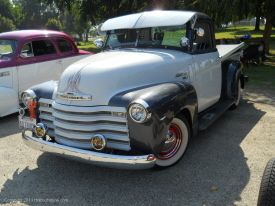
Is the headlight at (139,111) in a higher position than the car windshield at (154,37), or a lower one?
lower

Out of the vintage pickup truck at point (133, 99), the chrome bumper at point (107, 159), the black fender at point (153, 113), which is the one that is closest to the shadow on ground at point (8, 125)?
the vintage pickup truck at point (133, 99)

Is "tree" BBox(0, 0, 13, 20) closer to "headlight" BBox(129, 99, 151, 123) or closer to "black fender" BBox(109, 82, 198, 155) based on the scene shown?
"black fender" BBox(109, 82, 198, 155)

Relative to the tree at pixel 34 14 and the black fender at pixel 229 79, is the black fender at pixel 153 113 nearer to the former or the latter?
the black fender at pixel 229 79

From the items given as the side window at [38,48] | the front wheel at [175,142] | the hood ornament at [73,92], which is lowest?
the front wheel at [175,142]

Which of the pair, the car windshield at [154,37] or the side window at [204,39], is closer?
the car windshield at [154,37]

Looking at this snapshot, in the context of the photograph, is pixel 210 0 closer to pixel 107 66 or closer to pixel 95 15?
pixel 107 66

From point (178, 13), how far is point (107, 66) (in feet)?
5.89

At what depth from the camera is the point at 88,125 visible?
3.50 m

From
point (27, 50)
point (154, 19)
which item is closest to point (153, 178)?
point (154, 19)

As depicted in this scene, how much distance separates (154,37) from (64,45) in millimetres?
3861

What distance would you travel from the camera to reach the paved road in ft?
10.9

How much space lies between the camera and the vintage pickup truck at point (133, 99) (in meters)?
3.34

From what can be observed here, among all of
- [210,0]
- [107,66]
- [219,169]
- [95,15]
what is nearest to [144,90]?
[107,66]

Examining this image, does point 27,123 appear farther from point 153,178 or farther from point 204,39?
point 204,39
